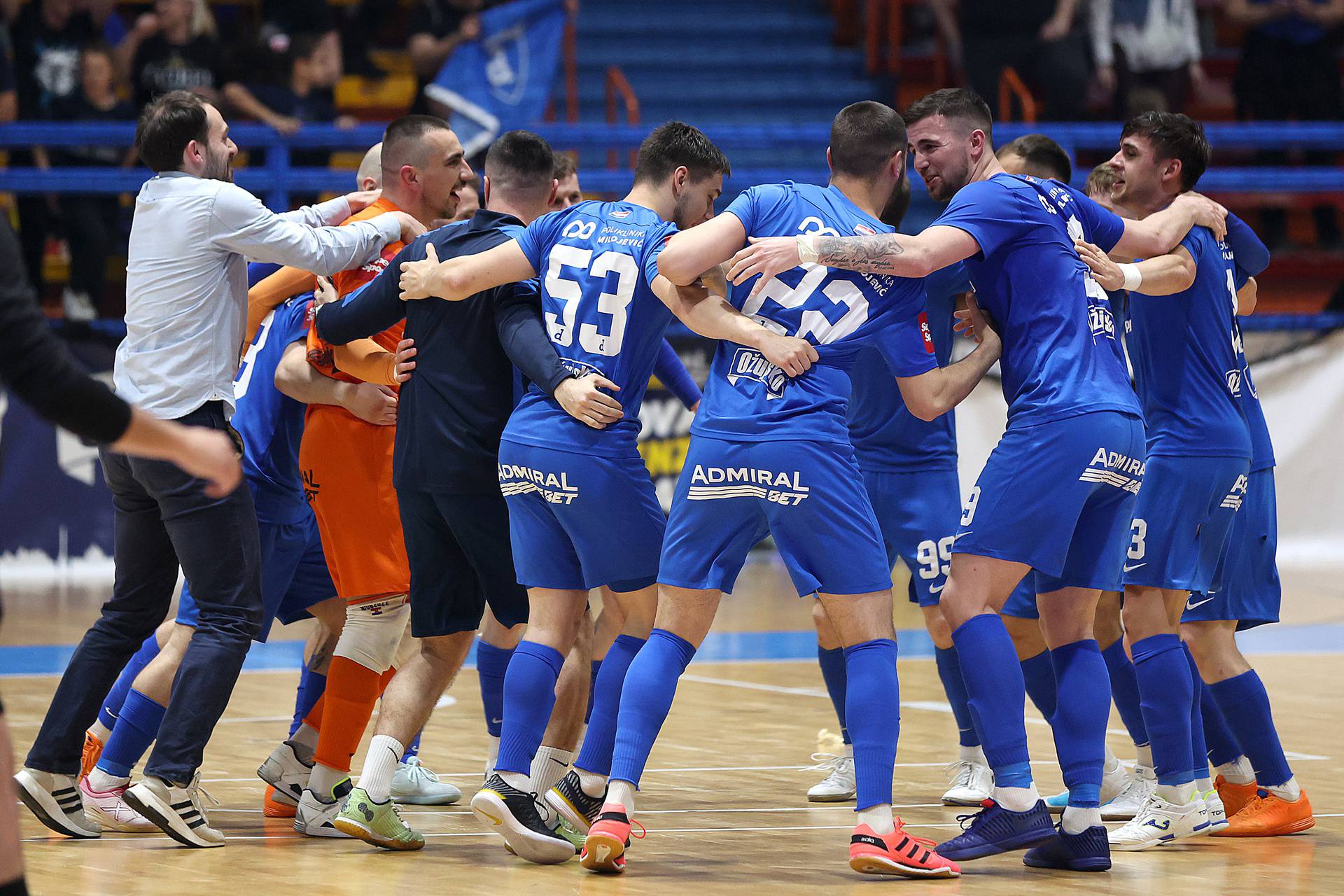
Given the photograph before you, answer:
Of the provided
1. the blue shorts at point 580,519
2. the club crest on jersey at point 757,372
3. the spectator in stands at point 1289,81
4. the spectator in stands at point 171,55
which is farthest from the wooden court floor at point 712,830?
the spectator in stands at point 1289,81

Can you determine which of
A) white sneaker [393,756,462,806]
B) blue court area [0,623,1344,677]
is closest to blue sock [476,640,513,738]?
white sneaker [393,756,462,806]

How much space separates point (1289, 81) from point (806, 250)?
42.1ft

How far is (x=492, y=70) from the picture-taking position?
14711 mm

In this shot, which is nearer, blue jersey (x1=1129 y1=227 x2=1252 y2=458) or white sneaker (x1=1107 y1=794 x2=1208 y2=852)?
white sneaker (x1=1107 y1=794 x2=1208 y2=852)

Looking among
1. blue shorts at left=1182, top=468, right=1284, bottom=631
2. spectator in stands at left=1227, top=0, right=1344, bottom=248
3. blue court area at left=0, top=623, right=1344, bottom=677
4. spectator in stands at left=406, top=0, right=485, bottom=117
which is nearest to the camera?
blue shorts at left=1182, top=468, right=1284, bottom=631

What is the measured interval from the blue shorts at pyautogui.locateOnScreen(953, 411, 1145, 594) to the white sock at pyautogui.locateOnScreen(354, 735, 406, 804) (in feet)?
6.30

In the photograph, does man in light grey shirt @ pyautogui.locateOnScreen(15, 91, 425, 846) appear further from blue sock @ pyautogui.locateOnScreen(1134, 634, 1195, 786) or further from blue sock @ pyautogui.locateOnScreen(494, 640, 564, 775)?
blue sock @ pyautogui.locateOnScreen(1134, 634, 1195, 786)

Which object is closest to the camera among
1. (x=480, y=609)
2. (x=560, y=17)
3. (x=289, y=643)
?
(x=480, y=609)

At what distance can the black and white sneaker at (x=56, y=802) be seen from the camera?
5449mm

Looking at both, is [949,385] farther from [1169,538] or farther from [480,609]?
[480,609]

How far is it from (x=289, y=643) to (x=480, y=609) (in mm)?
5544

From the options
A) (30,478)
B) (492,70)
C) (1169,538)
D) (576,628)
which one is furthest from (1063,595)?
(492,70)

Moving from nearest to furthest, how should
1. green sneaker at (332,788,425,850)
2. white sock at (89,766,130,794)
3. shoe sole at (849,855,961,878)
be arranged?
shoe sole at (849,855,961,878) → green sneaker at (332,788,425,850) → white sock at (89,766,130,794)

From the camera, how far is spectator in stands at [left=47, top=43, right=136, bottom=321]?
13.3 m
